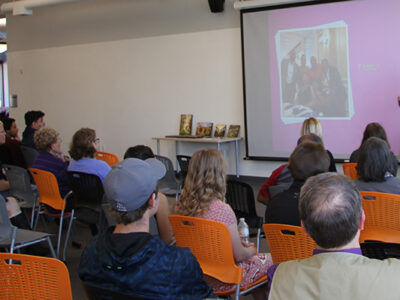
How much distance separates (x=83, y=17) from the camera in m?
9.21

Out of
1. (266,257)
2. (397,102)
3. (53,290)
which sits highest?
(397,102)

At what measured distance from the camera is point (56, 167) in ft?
14.4

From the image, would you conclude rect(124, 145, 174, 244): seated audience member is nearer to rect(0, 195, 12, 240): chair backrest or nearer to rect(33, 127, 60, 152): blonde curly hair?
rect(0, 195, 12, 240): chair backrest

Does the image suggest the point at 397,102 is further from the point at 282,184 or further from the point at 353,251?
the point at 353,251

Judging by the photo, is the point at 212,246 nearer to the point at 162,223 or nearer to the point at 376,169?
the point at 162,223

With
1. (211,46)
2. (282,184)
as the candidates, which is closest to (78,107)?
(211,46)

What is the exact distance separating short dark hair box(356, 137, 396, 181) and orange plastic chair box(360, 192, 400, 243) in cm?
23

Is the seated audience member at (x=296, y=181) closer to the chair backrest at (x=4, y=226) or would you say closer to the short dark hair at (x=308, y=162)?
the short dark hair at (x=308, y=162)

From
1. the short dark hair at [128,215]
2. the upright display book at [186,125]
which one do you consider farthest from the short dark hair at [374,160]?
the upright display book at [186,125]

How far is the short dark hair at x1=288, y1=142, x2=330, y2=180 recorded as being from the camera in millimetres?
2598

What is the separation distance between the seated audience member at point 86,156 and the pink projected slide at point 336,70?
3.72 meters

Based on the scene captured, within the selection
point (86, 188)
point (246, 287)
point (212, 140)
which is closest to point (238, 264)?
point (246, 287)

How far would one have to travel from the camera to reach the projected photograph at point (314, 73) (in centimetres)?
653

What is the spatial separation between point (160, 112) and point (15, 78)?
4197 mm
